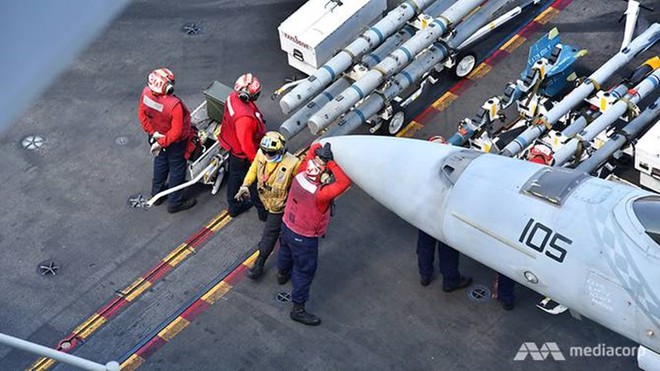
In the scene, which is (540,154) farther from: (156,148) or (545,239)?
(156,148)

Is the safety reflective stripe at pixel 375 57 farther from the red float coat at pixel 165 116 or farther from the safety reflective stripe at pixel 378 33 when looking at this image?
the red float coat at pixel 165 116

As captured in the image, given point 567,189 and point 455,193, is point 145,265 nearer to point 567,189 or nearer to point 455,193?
point 455,193

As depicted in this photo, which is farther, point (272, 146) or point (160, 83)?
point (160, 83)

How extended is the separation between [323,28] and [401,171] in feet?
14.4

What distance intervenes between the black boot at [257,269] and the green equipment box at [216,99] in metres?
2.79

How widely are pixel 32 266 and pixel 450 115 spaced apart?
268 inches

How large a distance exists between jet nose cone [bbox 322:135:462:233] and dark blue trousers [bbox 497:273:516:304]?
121 centimetres

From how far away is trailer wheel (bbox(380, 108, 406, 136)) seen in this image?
48.4 ft

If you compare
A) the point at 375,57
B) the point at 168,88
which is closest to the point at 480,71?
the point at 375,57

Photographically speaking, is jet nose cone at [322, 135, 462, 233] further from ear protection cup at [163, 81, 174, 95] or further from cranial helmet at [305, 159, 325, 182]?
ear protection cup at [163, 81, 174, 95]

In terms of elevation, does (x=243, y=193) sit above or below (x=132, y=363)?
above

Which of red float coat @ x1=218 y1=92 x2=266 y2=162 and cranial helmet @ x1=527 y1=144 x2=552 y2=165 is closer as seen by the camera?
cranial helmet @ x1=527 y1=144 x2=552 y2=165

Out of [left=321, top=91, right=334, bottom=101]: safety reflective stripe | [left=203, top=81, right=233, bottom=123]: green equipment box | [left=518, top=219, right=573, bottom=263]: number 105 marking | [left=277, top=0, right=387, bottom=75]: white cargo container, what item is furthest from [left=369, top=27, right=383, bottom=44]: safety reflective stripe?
[left=518, top=219, right=573, bottom=263]: number 105 marking

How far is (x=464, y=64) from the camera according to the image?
15680mm
